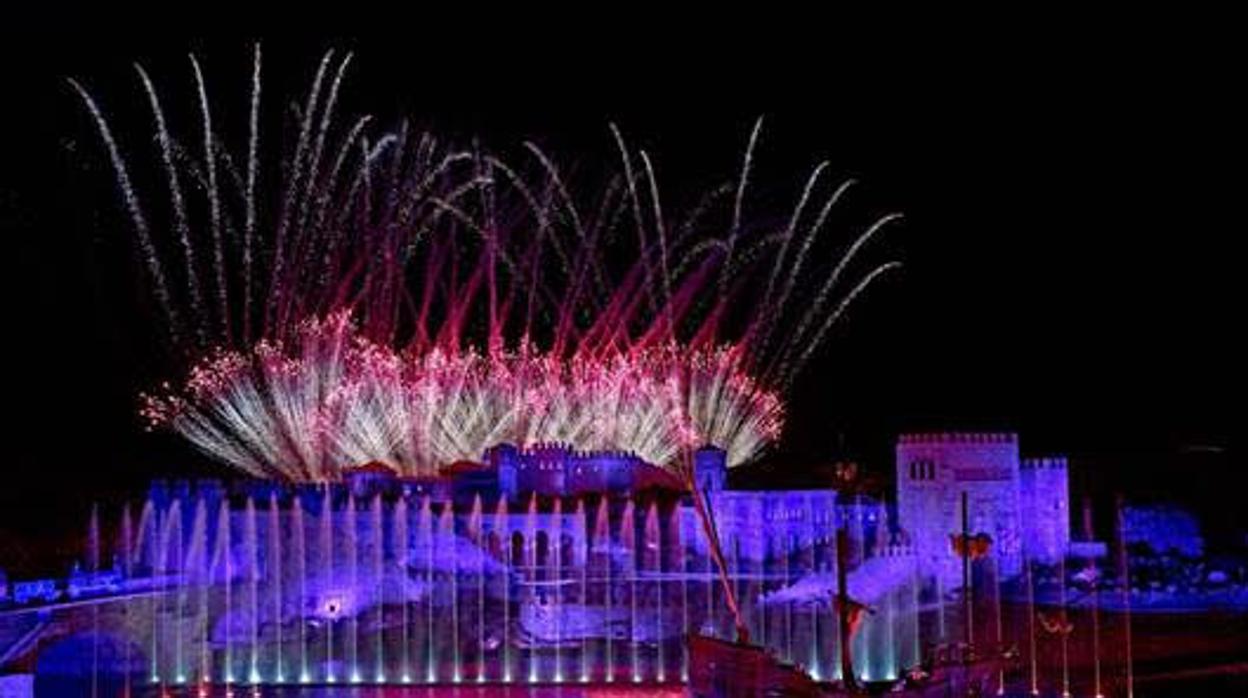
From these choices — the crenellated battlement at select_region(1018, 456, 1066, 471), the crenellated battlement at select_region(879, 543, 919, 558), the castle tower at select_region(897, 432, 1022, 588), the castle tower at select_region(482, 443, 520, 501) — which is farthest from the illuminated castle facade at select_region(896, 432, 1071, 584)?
the castle tower at select_region(482, 443, 520, 501)

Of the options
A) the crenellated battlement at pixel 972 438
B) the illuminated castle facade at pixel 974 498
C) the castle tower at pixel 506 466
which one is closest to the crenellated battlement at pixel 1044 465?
the illuminated castle facade at pixel 974 498

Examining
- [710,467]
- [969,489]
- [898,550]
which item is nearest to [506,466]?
[710,467]

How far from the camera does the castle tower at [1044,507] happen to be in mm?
47719

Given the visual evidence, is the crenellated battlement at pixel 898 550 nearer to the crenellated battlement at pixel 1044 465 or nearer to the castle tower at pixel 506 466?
the crenellated battlement at pixel 1044 465

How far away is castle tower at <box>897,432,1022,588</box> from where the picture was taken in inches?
1844

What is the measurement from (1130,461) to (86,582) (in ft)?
157

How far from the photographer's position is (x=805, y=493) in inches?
2028

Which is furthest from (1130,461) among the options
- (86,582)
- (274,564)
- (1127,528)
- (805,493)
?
(86,582)

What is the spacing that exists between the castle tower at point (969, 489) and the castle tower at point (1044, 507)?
75 centimetres

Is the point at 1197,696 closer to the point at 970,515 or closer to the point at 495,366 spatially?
the point at 970,515

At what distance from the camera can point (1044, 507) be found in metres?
48.2

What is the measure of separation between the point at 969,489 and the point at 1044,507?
2869 mm

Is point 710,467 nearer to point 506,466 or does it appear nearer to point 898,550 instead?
point 506,466

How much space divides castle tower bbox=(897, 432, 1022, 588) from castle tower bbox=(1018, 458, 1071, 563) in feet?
2.45
